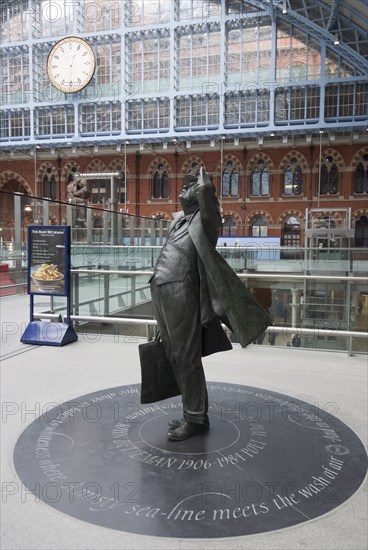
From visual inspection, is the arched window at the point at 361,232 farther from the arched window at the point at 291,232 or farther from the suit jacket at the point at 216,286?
the suit jacket at the point at 216,286

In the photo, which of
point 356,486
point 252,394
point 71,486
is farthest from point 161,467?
point 252,394

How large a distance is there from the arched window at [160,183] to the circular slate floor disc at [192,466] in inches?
1193

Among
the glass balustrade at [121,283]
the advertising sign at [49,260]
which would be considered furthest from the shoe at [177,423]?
the advertising sign at [49,260]

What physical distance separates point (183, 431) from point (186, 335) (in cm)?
62

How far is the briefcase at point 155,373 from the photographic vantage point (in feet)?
9.87

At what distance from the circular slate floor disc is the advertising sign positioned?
2.27 meters

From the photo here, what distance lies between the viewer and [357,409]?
348cm

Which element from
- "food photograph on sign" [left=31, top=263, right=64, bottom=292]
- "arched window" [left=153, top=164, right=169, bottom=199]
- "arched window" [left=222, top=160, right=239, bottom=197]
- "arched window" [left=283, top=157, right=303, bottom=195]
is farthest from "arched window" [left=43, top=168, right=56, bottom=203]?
"food photograph on sign" [left=31, top=263, right=64, bottom=292]

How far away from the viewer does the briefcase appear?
3.01 meters

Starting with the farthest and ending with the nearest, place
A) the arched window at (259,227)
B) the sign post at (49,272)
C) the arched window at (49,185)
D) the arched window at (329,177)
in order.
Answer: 1. the arched window at (49,185)
2. the arched window at (259,227)
3. the arched window at (329,177)
4. the sign post at (49,272)

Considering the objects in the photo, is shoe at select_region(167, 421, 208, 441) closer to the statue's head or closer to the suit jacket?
the suit jacket

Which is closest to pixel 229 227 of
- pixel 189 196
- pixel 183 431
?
pixel 189 196

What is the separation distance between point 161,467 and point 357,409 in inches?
67.5

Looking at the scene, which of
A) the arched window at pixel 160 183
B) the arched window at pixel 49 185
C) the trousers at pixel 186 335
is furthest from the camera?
the arched window at pixel 49 185
